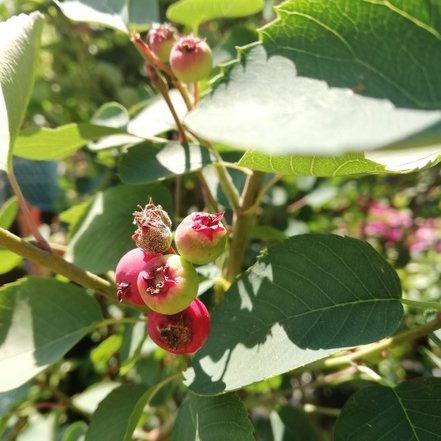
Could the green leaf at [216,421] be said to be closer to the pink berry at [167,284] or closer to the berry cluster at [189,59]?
the pink berry at [167,284]

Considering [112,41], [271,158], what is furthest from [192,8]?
[112,41]

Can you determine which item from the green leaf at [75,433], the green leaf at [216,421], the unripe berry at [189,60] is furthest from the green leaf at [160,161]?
the green leaf at [75,433]

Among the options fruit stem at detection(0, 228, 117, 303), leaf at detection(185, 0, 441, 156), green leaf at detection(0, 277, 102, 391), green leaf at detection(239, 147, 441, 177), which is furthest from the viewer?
green leaf at detection(0, 277, 102, 391)

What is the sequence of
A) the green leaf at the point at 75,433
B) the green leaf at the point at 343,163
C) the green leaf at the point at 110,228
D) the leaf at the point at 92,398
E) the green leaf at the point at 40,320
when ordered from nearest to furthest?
the green leaf at the point at 343,163 → the green leaf at the point at 40,320 → the green leaf at the point at 110,228 → the green leaf at the point at 75,433 → the leaf at the point at 92,398

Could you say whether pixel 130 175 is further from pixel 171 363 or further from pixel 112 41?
pixel 112 41

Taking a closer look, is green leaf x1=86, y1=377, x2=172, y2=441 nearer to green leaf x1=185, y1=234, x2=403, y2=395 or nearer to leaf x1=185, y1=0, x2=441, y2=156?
green leaf x1=185, y1=234, x2=403, y2=395

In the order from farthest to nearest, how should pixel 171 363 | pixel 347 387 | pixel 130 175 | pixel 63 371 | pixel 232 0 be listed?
pixel 347 387 < pixel 63 371 < pixel 171 363 < pixel 232 0 < pixel 130 175

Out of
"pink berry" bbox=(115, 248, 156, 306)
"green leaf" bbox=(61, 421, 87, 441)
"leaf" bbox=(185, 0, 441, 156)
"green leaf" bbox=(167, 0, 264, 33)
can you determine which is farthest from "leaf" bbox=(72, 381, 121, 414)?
"leaf" bbox=(185, 0, 441, 156)
